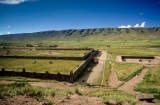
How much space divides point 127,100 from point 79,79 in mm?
12619

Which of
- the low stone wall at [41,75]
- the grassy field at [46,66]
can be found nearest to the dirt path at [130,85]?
the low stone wall at [41,75]

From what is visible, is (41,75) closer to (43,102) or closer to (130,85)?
(130,85)

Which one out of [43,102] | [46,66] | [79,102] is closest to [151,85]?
[79,102]

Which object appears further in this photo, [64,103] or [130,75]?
[130,75]

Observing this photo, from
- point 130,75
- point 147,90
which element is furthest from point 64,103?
point 130,75

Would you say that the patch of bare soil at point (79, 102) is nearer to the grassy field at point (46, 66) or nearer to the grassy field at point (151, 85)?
the grassy field at point (151, 85)

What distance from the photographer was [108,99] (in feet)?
32.9

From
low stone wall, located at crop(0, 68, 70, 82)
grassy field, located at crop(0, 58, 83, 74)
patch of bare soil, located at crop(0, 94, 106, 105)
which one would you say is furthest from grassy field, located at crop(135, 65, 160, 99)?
grassy field, located at crop(0, 58, 83, 74)

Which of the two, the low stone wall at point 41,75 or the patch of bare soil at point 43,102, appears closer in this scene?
the patch of bare soil at point 43,102

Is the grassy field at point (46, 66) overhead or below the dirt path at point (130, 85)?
overhead

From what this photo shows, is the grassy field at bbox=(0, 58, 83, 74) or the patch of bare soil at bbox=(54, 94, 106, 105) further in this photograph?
the grassy field at bbox=(0, 58, 83, 74)

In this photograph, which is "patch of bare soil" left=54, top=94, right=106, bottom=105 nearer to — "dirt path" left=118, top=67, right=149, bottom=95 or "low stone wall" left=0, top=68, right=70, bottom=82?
"dirt path" left=118, top=67, right=149, bottom=95

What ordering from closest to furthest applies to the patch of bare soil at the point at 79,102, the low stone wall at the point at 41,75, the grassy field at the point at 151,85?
the patch of bare soil at the point at 79,102
the grassy field at the point at 151,85
the low stone wall at the point at 41,75

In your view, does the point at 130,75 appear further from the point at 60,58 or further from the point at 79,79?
the point at 60,58
